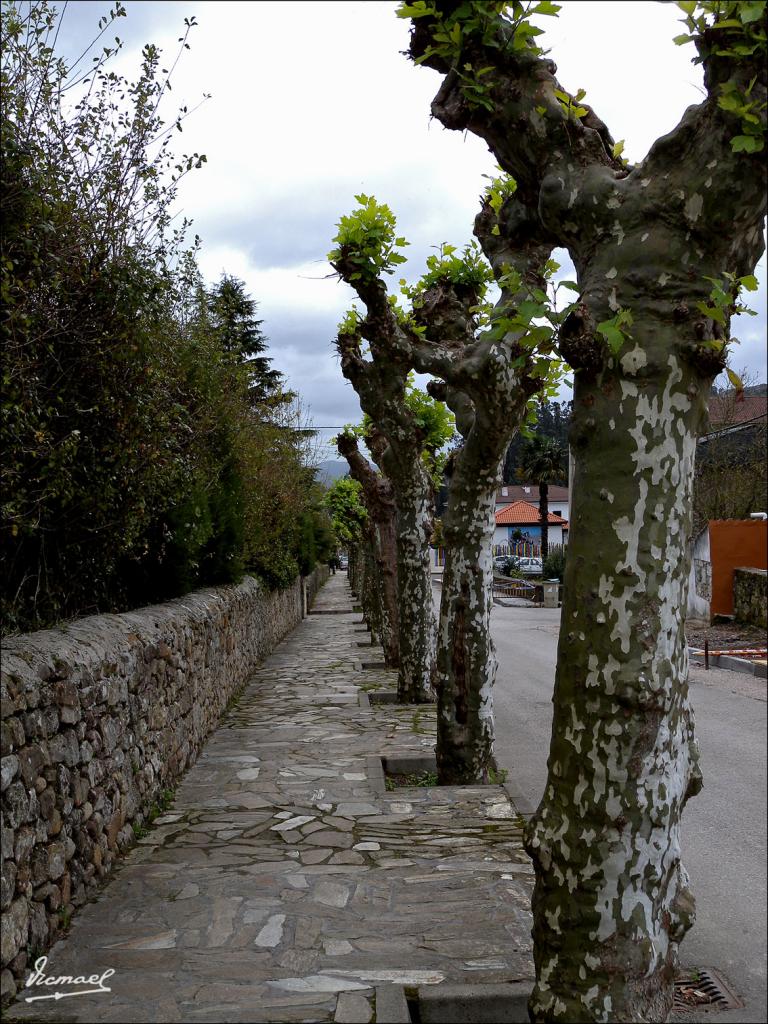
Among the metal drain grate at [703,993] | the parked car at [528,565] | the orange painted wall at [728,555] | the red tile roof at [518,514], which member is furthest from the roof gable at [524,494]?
the metal drain grate at [703,993]

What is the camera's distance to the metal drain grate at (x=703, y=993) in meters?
4.23

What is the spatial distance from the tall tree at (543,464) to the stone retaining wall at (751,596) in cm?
2355

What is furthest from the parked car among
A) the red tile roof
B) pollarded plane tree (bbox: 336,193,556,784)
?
pollarded plane tree (bbox: 336,193,556,784)

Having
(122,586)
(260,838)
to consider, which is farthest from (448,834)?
(122,586)

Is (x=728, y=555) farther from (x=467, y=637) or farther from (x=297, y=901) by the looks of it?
(x=297, y=901)

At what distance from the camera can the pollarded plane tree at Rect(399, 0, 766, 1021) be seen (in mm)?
3234

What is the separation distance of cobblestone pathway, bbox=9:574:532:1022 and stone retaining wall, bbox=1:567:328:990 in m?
0.21

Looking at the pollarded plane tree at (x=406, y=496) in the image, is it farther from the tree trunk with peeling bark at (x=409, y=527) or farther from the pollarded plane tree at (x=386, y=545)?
the pollarded plane tree at (x=386, y=545)

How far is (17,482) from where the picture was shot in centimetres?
556

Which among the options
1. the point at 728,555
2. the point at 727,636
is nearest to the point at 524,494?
the point at 728,555

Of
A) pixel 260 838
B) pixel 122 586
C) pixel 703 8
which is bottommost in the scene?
pixel 260 838

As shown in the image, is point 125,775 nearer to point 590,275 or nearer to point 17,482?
point 17,482

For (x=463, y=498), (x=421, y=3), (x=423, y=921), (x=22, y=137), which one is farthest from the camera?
(x=463, y=498)

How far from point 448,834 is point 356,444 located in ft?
39.6
